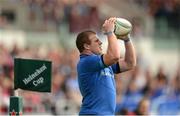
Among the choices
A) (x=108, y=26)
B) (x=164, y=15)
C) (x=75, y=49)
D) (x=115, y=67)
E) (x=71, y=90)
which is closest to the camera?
(x=108, y=26)

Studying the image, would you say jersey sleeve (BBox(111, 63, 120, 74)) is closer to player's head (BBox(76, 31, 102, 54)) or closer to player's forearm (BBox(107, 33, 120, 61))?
player's head (BBox(76, 31, 102, 54))

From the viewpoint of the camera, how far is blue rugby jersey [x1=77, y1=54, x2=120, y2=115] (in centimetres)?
812

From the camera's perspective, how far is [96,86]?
26.7ft

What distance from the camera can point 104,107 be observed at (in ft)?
26.7

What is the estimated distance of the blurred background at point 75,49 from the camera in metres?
15.4

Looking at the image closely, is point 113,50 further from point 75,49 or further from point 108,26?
point 75,49

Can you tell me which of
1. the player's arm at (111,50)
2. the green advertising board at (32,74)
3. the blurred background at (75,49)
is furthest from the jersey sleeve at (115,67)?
the blurred background at (75,49)

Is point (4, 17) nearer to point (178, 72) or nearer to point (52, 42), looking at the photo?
point (52, 42)

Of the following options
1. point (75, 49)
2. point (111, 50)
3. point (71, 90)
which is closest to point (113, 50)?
point (111, 50)

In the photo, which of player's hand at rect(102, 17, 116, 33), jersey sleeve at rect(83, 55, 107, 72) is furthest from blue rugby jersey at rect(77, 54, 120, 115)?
player's hand at rect(102, 17, 116, 33)

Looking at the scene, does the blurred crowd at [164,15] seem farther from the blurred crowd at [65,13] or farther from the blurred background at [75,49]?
the blurred crowd at [65,13]

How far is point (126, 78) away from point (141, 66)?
104 inches

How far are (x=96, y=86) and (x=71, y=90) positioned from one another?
857 cm

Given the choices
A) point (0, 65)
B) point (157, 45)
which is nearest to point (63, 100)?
point (0, 65)
